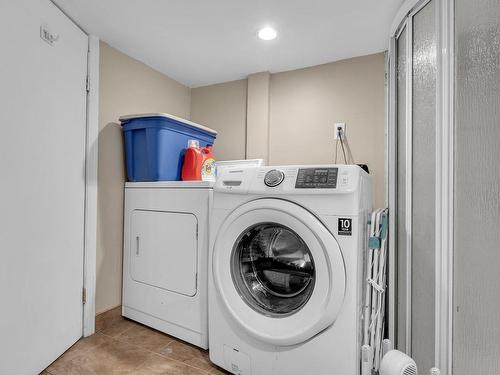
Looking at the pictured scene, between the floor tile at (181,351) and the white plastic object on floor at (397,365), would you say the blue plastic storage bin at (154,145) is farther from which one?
the white plastic object on floor at (397,365)

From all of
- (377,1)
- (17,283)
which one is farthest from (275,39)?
(17,283)

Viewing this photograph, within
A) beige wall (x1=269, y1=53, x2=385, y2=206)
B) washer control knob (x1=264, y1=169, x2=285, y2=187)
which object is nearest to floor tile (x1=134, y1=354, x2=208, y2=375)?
washer control knob (x1=264, y1=169, x2=285, y2=187)

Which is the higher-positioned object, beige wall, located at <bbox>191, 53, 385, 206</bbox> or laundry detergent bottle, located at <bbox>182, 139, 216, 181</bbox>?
beige wall, located at <bbox>191, 53, 385, 206</bbox>

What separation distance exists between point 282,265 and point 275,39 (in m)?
1.46

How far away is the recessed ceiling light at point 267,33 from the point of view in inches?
66.9

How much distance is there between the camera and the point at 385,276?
4.72ft

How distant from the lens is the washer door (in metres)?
1.05

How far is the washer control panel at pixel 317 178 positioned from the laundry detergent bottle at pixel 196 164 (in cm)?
91

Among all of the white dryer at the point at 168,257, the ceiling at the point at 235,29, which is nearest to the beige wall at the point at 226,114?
the ceiling at the point at 235,29

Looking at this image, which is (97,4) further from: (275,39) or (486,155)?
(486,155)

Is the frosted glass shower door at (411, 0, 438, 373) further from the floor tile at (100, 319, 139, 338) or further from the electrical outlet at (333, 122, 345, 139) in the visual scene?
the floor tile at (100, 319, 139, 338)

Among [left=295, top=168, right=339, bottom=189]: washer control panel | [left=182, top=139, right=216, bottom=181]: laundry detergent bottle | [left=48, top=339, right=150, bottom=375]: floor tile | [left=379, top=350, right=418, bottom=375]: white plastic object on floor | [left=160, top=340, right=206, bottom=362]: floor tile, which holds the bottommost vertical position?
[left=160, top=340, right=206, bottom=362]: floor tile

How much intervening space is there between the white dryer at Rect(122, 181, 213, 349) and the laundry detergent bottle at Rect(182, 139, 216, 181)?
240 mm

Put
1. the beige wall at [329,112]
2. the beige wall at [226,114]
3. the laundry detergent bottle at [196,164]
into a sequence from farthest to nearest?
the beige wall at [226,114], the beige wall at [329,112], the laundry detergent bottle at [196,164]
